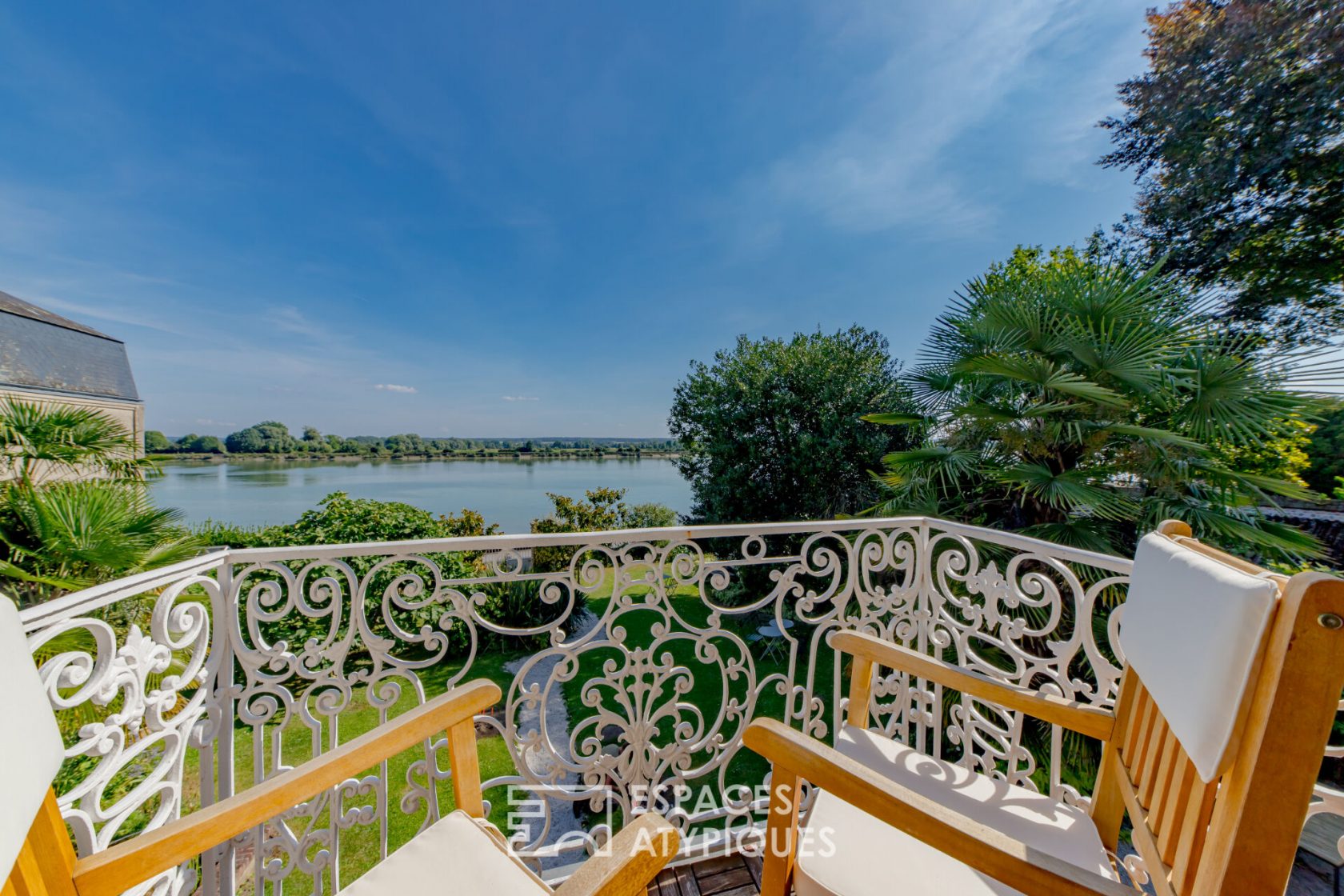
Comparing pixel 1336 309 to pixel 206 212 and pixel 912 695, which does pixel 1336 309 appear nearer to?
pixel 912 695

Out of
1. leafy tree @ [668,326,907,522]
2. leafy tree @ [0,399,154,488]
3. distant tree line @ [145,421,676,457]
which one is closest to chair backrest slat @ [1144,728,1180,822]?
leafy tree @ [0,399,154,488]

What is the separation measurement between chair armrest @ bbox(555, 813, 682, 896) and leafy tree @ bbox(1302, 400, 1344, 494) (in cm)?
792

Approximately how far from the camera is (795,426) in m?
6.90

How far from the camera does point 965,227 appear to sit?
598cm

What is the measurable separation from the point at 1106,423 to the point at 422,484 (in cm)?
958

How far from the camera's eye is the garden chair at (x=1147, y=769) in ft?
1.82

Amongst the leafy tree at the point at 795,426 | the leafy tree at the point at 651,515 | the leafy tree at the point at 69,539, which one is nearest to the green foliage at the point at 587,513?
the leafy tree at the point at 651,515

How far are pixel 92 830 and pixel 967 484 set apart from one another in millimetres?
4229

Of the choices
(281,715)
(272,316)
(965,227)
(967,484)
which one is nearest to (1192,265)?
(965,227)

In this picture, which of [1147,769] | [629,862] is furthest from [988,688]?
[629,862]

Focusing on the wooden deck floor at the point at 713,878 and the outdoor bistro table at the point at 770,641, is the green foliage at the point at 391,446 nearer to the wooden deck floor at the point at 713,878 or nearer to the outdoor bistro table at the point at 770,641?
the outdoor bistro table at the point at 770,641

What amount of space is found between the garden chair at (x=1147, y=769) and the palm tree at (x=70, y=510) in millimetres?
3635

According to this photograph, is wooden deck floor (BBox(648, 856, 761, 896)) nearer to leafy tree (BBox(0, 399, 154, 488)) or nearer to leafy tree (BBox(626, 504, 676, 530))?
leafy tree (BBox(0, 399, 154, 488))

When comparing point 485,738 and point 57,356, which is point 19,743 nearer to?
point 485,738
